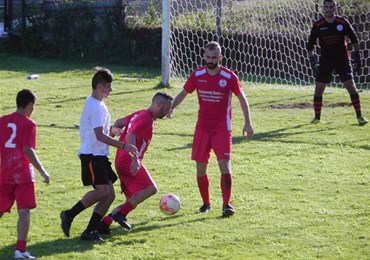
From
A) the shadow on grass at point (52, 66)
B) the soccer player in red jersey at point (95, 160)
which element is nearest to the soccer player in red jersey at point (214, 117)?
the soccer player in red jersey at point (95, 160)

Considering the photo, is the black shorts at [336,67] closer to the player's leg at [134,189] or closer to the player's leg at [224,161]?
the player's leg at [224,161]

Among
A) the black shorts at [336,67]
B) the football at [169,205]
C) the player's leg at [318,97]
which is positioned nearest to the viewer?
the football at [169,205]

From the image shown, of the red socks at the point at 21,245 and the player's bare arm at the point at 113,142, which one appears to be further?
the player's bare arm at the point at 113,142

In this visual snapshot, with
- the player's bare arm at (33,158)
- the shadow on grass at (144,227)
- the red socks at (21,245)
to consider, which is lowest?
the shadow on grass at (144,227)

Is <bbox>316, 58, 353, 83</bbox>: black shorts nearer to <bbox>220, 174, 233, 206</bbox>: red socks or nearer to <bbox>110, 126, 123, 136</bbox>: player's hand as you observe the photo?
<bbox>220, 174, 233, 206</bbox>: red socks

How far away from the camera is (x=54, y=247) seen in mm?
7375

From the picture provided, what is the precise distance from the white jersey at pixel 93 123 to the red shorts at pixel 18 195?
726 millimetres

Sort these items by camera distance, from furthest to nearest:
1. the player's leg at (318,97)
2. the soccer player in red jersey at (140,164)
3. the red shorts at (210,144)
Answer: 1. the player's leg at (318,97)
2. the red shorts at (210,144)
3. the soccer player in red jersey at (140,164)

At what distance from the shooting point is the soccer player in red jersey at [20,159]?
Result: 693 cm

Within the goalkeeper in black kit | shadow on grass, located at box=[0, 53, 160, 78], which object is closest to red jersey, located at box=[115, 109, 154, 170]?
the goalkeeper in black kit

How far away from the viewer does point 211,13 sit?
2031 cm

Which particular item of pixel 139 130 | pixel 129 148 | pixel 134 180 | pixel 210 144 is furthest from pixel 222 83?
pixel 129 148

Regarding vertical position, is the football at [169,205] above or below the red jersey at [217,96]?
below

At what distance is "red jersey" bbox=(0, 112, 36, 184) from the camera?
6.93 meters
